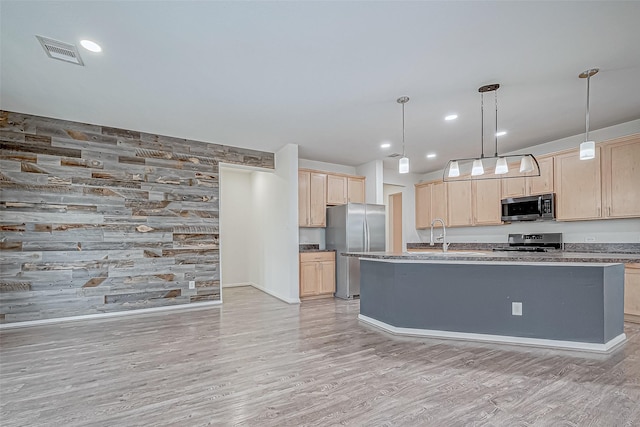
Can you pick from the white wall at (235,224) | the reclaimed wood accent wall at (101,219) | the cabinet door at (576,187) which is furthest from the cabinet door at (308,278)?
the cabinet door at (576,187)

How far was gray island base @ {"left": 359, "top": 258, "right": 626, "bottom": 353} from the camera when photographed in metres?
2.99

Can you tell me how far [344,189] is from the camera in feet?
21.1

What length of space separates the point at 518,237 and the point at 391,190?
377 cm

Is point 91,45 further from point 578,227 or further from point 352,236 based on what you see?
point 578,227

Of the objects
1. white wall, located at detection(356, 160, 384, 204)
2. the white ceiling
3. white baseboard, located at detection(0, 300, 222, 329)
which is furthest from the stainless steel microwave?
white baseboard, located at detection(0, 300, 222, 329)

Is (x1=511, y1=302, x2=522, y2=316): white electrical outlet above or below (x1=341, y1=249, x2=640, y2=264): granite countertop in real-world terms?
below

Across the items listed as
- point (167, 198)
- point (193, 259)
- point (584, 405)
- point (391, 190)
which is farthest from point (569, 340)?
point (391, 190)

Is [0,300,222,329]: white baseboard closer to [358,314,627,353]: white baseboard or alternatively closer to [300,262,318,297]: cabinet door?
[300,262,318,297]: cabinet door

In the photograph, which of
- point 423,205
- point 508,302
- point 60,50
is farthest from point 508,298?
point 60,50

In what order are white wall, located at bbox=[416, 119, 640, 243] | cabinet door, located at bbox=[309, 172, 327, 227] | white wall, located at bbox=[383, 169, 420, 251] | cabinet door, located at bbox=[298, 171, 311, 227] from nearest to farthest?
white wall, located at bbox=[416, 119, 640, 243]
cabinet door, located at bbox=[298, 171, 311, 227]
cabinet door, located at bbox=[309, 172, 327, 227]
white wall, located at bbox=[383, 169, 420, 251]

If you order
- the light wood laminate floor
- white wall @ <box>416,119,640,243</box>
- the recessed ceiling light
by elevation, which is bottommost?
the light wood laminate floor

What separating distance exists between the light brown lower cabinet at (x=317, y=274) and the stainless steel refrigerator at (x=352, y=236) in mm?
129

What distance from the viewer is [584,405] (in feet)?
6.70

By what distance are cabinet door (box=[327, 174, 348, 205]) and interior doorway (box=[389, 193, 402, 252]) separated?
2717mm
